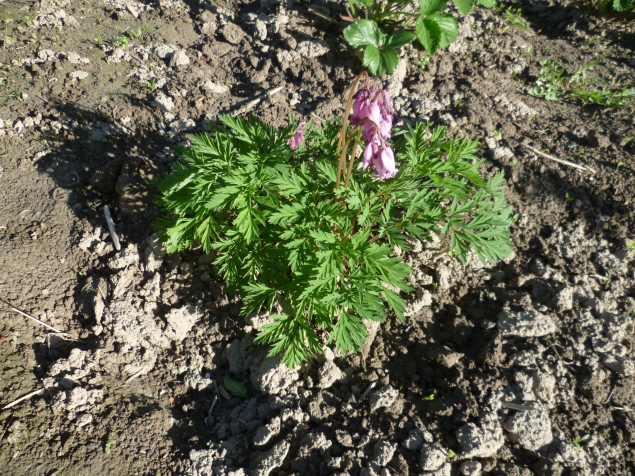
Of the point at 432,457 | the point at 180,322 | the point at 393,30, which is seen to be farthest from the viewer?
the point at 393,30

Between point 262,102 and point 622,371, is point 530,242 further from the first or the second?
point 262,102

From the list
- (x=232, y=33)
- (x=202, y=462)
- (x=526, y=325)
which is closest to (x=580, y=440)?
(x=526, y=325)

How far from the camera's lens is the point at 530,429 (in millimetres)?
2879

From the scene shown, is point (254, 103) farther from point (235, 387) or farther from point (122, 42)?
point (235, 387)

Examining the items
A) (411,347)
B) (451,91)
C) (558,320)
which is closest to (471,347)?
(411,347)

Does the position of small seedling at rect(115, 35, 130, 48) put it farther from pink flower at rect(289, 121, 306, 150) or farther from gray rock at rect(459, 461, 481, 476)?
gray rock at rect(459, 461, 481, 476)

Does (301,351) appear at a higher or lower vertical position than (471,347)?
higher

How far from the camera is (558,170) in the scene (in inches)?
173

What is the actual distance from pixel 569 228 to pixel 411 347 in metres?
1.93

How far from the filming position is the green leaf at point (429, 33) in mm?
3658

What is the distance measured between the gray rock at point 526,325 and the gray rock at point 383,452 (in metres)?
1.26

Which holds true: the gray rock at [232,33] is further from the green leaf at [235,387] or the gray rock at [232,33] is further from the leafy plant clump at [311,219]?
the green leaf at [235,387]

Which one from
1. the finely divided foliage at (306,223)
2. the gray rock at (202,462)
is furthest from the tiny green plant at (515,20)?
the gray rock at (202,462)

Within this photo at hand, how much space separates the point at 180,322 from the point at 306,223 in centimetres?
133
